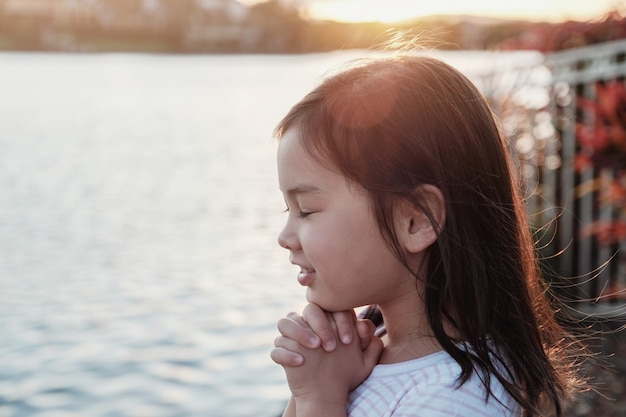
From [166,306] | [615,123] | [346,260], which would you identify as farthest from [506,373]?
[166,306]

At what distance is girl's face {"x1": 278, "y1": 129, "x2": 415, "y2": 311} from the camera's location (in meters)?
1.69

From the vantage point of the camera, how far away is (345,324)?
1.75m

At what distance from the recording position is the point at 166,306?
20.0 ft

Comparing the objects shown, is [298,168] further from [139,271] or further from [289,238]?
[139,271]

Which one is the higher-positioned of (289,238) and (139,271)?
(139,271)

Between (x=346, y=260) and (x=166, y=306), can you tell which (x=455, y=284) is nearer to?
(x=346, y=260)

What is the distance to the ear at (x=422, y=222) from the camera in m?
1.71

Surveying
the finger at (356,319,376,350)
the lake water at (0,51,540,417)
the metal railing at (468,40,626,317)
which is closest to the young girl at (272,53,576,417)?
the finger at (356,319,376,350)

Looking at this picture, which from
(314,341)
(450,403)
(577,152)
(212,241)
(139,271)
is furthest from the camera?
(212,241)

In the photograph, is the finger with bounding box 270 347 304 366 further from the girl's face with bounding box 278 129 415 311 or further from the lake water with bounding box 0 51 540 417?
the lake water with bounding box 0 51 540 417

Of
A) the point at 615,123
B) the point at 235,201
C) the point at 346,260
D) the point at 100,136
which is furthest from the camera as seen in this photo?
the point at 100,136

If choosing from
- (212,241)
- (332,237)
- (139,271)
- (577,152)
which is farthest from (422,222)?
(212,241)

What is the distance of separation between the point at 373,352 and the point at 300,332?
0.15 m

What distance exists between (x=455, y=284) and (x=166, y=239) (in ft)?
21.8
